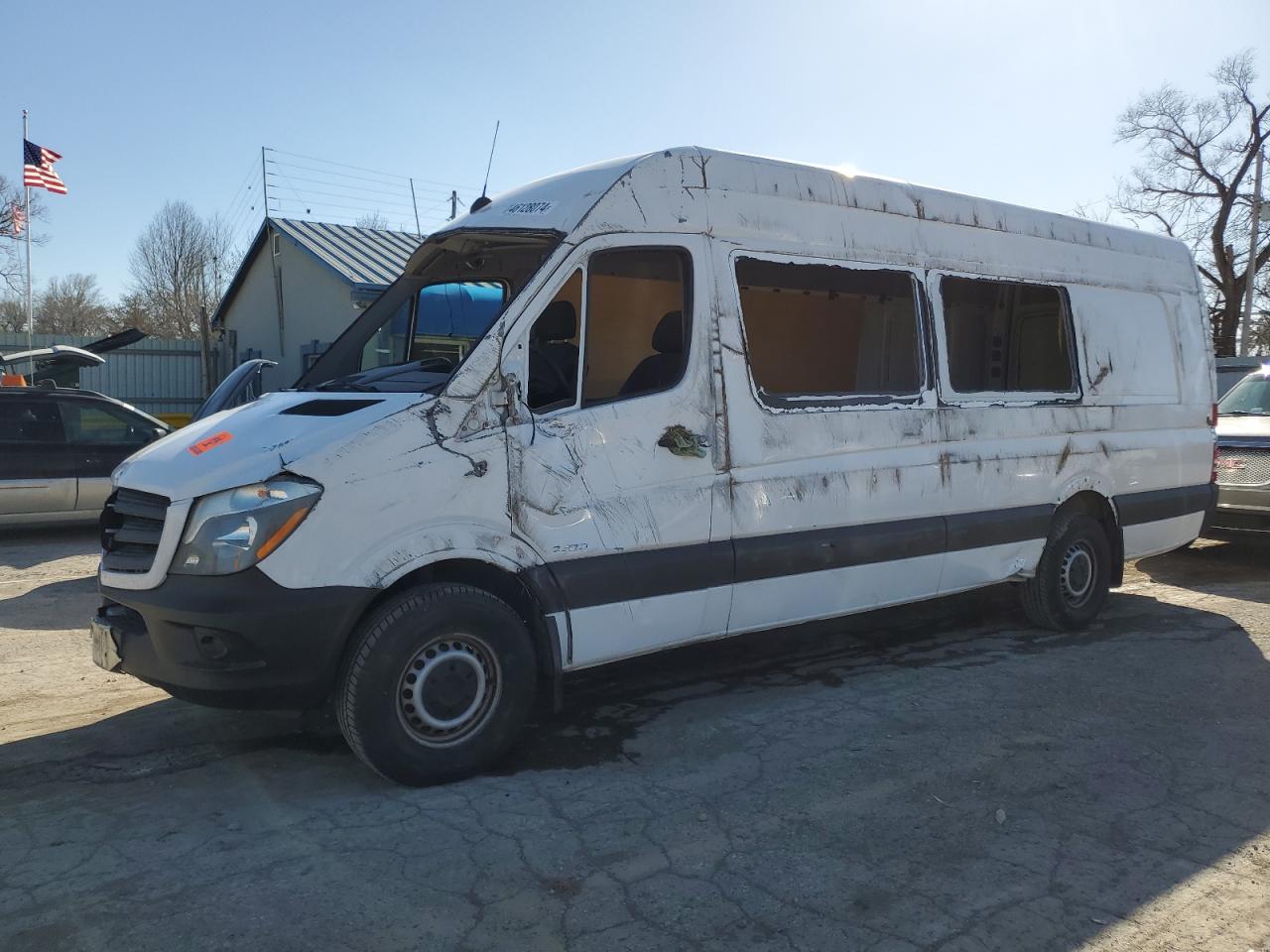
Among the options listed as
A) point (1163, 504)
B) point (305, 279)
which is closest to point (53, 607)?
point (1163, 504)

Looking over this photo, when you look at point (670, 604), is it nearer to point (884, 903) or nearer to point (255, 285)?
point (884, 903)

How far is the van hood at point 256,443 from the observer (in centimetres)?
379

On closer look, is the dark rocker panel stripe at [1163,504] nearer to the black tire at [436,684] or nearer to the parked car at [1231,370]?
the black tire at [436,684]

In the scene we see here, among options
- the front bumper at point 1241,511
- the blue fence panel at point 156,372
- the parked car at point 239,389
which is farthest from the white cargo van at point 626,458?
the blue fence panel at point 156,372

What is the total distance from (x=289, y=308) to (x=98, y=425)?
1255 cm

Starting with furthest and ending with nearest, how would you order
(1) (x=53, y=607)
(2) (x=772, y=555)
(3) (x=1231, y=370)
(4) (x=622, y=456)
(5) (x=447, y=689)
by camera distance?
(3) (x=1231, y=370)
(1) (x=53, y=607)
(2) (x=772, y=555)
(4) (x=622, y=456)
(5) (x=447, y=689)

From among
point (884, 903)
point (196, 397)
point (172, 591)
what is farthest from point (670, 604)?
point (196, 397)

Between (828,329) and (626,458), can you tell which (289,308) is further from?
(626,458)

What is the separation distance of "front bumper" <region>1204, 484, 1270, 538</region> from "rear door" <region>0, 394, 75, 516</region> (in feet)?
35.8

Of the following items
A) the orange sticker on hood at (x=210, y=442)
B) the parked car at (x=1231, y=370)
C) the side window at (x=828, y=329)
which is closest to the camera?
the orange sticker on hood at (x=210, y=442)

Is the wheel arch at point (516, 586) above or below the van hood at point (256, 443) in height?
below

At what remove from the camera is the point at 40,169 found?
78.3 ft

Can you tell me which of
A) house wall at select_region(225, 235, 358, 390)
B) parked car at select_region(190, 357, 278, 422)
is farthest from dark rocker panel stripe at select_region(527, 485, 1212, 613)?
house wall at select_region(225, 235, 358, 390)

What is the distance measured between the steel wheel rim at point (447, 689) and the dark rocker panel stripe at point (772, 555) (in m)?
0.38
